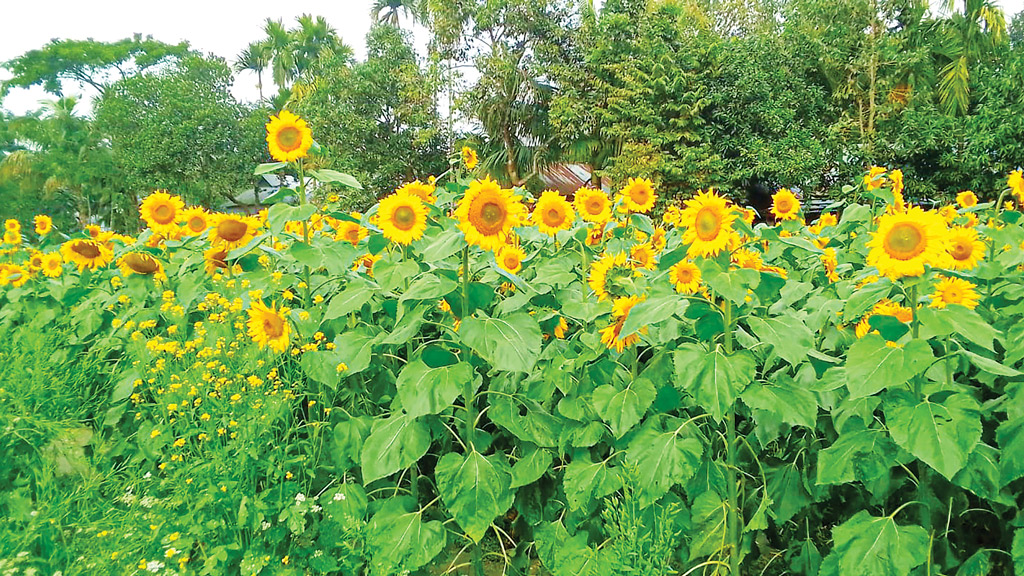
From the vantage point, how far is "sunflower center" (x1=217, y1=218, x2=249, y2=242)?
2783mm

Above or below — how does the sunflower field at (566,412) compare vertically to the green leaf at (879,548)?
above

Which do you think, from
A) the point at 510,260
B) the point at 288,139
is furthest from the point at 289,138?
the point at 510,260

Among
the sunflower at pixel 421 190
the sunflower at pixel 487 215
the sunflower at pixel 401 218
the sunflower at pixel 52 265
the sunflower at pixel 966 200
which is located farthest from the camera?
the sunflower at pixel 52 265

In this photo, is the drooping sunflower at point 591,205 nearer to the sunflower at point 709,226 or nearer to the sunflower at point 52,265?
the sunflower at point 709,226

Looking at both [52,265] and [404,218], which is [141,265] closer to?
[52,265]

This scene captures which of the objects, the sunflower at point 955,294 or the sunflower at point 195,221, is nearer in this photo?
the sunflower at point 955,294

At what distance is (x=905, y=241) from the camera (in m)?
1.64

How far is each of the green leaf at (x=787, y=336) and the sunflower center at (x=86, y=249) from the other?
3.29 m

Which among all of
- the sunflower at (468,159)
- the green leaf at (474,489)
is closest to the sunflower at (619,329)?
the green leaf at (474,489)

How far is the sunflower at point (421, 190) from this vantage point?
2.66m

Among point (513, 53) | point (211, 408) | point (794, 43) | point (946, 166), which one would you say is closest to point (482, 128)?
point (513, 53)

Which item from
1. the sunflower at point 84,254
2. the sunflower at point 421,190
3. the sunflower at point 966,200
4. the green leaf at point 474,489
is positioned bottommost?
the green leaf at point 474,489

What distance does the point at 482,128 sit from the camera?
815 inches

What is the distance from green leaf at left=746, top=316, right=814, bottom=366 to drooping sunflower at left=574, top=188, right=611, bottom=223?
132cm
